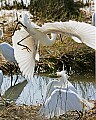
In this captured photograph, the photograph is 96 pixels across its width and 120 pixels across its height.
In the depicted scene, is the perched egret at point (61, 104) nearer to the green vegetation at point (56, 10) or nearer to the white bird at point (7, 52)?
the white bird at point (7, 52)

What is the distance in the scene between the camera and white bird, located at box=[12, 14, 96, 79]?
11.4 feet

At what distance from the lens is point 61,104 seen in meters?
3.90

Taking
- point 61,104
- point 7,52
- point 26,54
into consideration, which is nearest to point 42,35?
point 26,54

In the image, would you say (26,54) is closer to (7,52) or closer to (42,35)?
(42,35)

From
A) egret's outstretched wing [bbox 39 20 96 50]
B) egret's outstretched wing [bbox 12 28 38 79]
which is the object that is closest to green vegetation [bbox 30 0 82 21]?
egret's outstretched wing [bbox 12 28 38 79]

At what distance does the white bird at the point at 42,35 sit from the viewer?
349 cm

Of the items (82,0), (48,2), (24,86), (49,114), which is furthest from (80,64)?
(82,0)

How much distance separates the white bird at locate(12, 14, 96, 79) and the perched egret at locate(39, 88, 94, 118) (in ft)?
1.58

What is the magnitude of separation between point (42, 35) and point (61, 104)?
2.21 feet

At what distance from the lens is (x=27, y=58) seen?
14.9 feet

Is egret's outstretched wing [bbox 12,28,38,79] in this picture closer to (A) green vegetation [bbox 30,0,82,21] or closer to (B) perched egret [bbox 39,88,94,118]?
(B) perched egret [bbox 39,88,94,118]

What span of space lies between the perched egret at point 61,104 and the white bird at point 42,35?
1.58ft

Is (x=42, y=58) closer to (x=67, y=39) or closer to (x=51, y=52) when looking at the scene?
(x=51, y=52)

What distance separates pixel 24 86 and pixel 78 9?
418 cm
